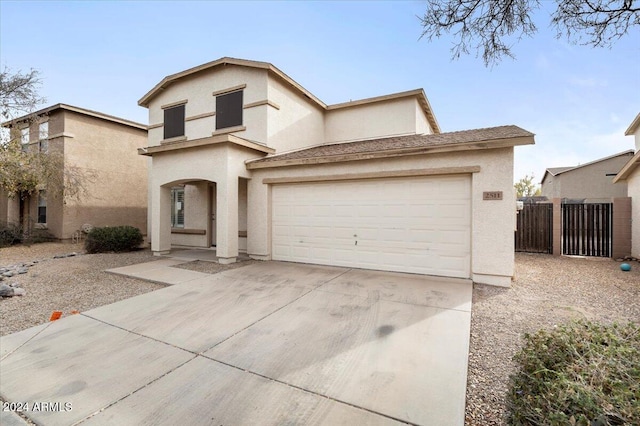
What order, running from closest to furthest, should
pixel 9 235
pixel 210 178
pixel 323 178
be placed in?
1. pixel 323 178
2. pixel 210 178
3. pixel 9 235

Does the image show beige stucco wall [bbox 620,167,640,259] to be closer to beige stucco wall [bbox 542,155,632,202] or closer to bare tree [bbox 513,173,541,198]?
beige stucco wall [bbox 542,155,632,202]

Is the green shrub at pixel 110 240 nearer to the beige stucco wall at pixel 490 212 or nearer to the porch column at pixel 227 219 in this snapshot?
the porch column at pixel 227 219

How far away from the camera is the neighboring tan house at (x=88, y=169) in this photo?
14117 mm

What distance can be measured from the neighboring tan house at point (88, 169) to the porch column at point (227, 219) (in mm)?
10267

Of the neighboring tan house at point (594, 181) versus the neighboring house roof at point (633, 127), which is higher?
the neighboring house roof at point (633, 127)

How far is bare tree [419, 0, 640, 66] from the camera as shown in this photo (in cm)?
349

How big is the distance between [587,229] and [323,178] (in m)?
9.57

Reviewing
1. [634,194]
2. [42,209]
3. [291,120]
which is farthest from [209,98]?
[634,194]

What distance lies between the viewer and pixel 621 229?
970cm

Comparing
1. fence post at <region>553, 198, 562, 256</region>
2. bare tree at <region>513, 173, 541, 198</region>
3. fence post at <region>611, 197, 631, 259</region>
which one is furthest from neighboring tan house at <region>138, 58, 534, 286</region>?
bare tree at <region>513, 173, 541, 198</region>

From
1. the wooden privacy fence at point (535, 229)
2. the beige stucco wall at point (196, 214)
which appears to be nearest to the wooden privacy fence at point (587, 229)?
the wooden privacy fence at point (535, 229)

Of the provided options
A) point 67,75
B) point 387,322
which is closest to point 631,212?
point 387,322

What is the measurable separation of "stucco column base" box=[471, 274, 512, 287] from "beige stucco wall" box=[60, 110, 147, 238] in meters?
17.2

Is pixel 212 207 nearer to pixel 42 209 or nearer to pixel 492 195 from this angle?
pixel 492 195
